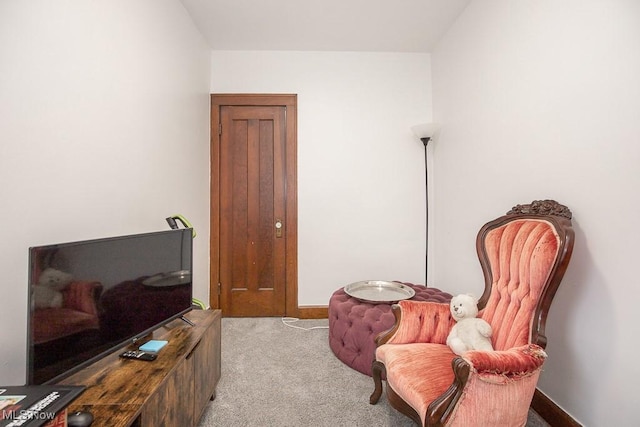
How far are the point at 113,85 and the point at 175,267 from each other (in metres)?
1.05

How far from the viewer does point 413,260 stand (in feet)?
10.5

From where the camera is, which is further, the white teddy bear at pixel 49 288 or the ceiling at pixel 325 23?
the ceiling at pixel 325 23

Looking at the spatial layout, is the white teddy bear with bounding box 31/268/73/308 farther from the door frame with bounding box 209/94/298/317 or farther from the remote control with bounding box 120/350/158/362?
the door frame with bounding box 209/94/298/317

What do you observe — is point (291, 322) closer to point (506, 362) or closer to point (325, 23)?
point (506, 362)

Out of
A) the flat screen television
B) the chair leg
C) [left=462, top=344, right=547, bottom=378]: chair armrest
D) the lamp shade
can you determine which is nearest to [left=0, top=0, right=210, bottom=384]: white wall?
the flat screen television

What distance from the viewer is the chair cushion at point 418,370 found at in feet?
4.08

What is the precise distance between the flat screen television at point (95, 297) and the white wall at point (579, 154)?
214cm

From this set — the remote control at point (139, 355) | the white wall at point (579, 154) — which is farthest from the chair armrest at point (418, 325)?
the remote control at point (139, 355)

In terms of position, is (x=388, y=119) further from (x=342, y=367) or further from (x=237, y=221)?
(x=342, y=367)

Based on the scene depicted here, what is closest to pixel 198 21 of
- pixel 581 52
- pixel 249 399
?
pixel 581 52

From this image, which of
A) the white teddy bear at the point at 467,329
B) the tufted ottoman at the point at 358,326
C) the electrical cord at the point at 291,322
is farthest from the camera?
the electrical cord at the point at 291,322

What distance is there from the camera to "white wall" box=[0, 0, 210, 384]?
3.57 ft

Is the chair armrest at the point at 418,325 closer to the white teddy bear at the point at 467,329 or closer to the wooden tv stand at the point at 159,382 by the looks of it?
the white teddy bear at the point at 467,329

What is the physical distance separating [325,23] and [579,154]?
2.26 metres
